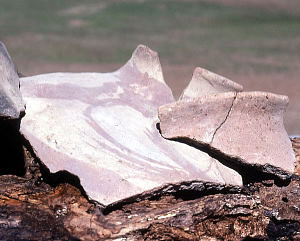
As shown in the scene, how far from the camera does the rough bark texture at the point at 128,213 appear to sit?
1010 mm

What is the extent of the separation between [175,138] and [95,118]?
17 cm

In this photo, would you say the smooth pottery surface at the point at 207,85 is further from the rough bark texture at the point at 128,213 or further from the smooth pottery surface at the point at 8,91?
the smooth pottery surface at the point at 8,91

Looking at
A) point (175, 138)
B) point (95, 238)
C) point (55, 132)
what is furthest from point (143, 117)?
point (95, 238)

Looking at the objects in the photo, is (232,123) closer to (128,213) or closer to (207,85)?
(207,85)

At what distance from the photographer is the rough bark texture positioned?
1.01 m

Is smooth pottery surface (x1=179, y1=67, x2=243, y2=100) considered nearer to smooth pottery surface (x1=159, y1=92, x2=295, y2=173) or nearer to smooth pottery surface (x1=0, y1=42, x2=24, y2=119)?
smooth pottery surface (x1=159, y1=92, x2=295, y2=173)

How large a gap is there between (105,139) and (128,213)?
162 millimetres

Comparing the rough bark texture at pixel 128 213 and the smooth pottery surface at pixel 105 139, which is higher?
the smooth pottery surface at pixel 105 139

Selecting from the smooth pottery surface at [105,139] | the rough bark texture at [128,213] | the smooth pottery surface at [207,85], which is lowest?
the rough bark texture at [128,213]

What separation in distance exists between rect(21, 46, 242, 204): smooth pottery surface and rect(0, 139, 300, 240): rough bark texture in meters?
0.03

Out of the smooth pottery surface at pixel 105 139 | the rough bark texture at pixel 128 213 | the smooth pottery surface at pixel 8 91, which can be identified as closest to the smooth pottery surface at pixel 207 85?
the smooth pottery surface at pixel 105 139

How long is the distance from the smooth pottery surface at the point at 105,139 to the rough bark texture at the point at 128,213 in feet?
0.08

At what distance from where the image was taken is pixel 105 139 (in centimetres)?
113

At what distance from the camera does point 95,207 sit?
3.39ft
